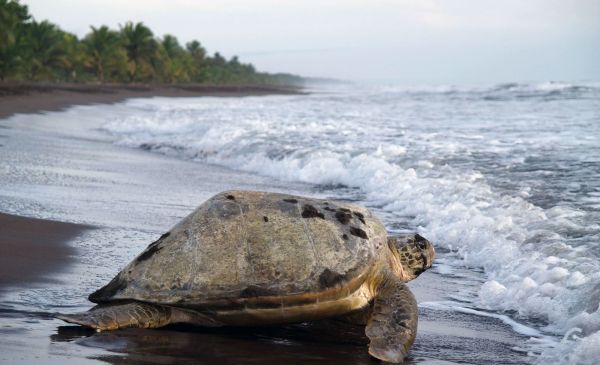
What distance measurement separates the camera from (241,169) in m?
12.4

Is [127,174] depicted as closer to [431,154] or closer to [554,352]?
[431,154]

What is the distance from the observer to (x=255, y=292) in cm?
371

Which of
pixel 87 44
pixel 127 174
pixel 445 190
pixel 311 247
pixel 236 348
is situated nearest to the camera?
pixel 236 348

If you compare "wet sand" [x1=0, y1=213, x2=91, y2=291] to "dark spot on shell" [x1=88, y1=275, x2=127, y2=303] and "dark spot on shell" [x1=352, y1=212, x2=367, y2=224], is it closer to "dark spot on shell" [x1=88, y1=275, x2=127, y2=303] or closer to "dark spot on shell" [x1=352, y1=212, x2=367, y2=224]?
"dark spot on shell" [x1=88, y1=275, x2=127, y2=303]

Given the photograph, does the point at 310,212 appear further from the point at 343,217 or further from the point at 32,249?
the point at 32,249

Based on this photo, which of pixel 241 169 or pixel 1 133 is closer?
pixel 241 169

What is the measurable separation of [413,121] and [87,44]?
46507mm

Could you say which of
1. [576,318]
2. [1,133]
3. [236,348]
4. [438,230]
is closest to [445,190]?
[438,230]

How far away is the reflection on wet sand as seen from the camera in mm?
3338

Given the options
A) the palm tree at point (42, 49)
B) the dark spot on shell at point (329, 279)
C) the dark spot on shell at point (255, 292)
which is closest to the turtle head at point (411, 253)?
the dark spot on shell at point (329, 279)

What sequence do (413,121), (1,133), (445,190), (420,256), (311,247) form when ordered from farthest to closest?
(413,121)
(1,133)
(445,190)
(420,256)
(311,247)

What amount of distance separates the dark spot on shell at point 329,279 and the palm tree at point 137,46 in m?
62.3

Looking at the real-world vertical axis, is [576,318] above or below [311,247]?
below

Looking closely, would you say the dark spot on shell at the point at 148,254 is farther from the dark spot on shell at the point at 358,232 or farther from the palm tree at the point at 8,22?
the palm tree at the point at 8,22
